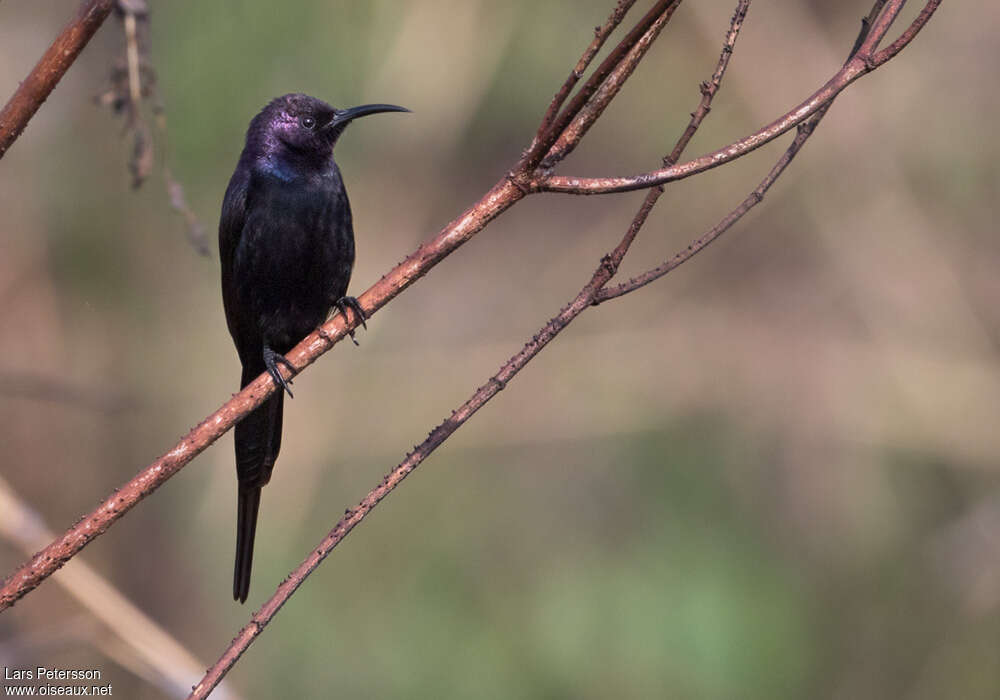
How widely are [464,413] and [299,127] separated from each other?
1.82 metres

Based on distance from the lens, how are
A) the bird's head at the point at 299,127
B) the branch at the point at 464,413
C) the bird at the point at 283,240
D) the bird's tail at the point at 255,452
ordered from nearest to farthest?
the branch at the point at 464,413
the bird's tail at the point at 255,452
the bird at the point at 283,240
the bird's head at the point at 299,127

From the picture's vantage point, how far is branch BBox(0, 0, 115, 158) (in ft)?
5.48

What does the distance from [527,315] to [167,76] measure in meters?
2.02

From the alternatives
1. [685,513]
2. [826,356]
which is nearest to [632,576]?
[685,513]

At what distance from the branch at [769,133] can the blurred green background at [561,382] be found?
3.18 m

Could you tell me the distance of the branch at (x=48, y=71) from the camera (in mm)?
1669

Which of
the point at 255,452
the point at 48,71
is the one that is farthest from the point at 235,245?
the point at 48,71

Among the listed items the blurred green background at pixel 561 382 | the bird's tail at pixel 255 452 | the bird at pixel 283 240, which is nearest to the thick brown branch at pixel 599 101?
the bird's tail at pixel 255 452

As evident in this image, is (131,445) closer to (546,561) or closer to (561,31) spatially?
(546,561)

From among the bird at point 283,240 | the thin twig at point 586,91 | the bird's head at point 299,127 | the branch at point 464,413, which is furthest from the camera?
the bird's head at point 299,127

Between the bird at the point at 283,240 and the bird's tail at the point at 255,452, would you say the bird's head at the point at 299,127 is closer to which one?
the bird at the point at 283,240

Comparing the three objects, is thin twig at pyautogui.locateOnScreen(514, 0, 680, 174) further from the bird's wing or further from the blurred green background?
the blurred green background

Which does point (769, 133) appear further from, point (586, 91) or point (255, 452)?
point (255, 452)

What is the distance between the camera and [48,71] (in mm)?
1684
